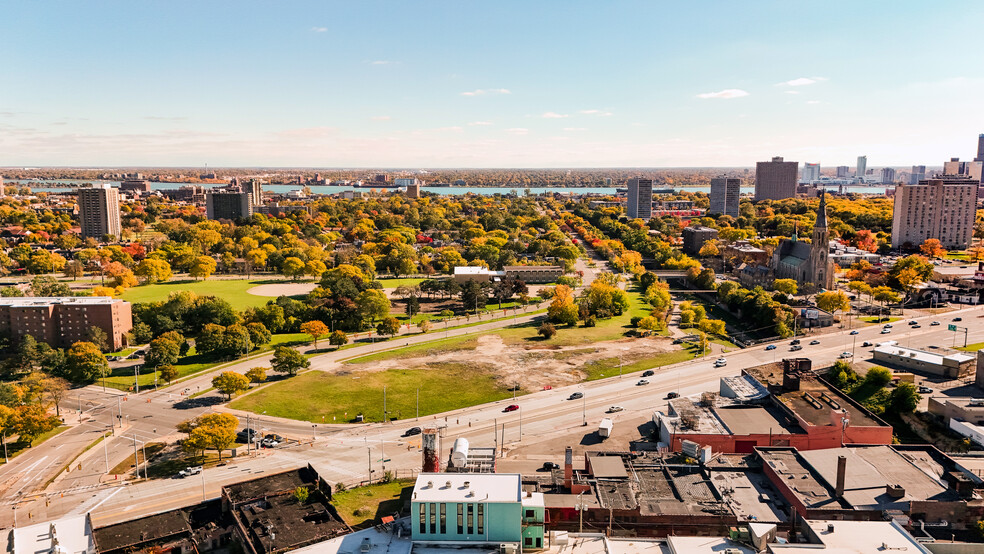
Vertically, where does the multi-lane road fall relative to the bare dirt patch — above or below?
below

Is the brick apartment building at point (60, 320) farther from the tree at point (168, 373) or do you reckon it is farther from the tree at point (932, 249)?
the tree at point (932, 249)

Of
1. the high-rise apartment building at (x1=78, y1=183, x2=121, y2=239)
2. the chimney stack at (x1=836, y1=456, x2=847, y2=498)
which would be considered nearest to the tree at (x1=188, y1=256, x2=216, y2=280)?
the high-rise apartment building at (x1=78, y1=183, x2=121, y2=239)

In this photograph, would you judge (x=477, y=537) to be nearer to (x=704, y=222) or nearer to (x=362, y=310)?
(x=362, y=310)

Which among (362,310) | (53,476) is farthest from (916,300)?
(53,476)

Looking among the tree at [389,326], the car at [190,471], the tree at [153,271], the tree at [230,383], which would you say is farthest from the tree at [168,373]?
the tree at [153,271]

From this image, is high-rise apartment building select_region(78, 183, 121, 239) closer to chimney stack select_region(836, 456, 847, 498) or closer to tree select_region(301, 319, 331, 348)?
tree select_region(301, 319, 331, 348)

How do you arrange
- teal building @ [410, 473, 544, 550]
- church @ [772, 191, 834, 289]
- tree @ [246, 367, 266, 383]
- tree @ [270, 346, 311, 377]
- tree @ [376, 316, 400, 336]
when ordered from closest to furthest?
teal building @ [410, 473, 544, 550], tree @ [246, 367, 266, 383], tree @ [270, 346, 311, 377], tree @ [376, 316, 400, 336], church @ [772, 191, 834, 289]
